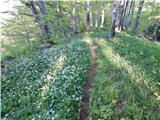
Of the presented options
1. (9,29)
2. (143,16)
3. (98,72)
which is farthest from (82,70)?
(143,16)

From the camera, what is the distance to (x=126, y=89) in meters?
7.83

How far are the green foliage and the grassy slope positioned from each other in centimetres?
74

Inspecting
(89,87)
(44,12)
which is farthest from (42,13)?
(89,87)

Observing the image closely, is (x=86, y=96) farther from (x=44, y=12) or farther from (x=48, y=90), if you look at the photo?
(x=44, y=12)

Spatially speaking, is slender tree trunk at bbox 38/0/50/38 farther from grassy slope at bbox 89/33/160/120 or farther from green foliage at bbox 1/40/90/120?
grassy slope at bbox 89/33/160/120

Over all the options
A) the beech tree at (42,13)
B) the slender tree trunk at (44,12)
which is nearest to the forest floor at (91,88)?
the beech tree at (42,13)

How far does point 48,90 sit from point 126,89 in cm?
309

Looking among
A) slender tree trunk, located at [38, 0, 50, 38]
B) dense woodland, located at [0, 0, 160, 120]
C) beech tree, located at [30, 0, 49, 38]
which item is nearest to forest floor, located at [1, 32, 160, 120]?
dense woodland, located at [0, 0, 160, 120]

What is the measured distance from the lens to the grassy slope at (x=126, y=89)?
677 cm

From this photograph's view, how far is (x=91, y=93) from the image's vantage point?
27.2ft

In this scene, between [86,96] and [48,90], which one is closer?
[86,96]

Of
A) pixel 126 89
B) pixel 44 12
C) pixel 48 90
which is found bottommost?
pixel 44 12

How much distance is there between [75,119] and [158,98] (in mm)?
2559

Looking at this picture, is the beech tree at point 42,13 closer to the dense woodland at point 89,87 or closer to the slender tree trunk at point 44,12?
the slender tree trunk at point 44,12
